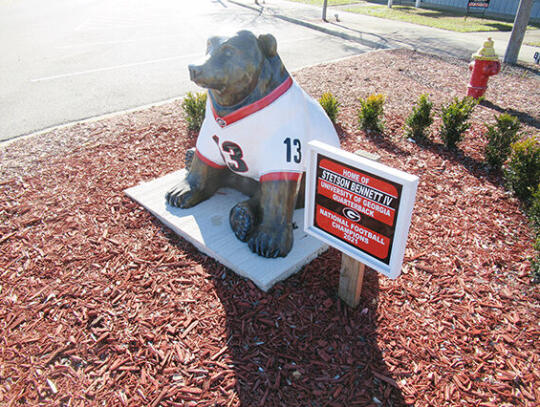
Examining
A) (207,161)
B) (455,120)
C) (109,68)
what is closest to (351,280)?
(207,161)

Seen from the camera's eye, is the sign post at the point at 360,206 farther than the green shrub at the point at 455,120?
No

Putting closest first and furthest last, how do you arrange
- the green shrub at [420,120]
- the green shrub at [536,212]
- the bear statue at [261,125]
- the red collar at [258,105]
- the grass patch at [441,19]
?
1. the bear statue at [261,125]
2. the red collar at [258,105]
3. the green shrub at [536,212]
4. the green shrub at [420,120]
5. the grass patch at [441,19]

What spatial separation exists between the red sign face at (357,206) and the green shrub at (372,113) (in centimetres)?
321

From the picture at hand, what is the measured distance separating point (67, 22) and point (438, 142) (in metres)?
14.1

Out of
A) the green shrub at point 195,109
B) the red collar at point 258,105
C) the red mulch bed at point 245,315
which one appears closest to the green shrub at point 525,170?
the red mulch bed at point 245,315

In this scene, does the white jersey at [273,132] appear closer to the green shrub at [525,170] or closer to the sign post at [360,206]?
the sign post at [360,206]

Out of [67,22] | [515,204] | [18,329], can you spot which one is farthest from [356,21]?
[18,329]

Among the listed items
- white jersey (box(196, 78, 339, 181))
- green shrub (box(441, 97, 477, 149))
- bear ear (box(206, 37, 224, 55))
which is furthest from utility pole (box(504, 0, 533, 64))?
bear ear (box(206, 37, 224, 55))

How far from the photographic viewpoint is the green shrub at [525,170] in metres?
3.54

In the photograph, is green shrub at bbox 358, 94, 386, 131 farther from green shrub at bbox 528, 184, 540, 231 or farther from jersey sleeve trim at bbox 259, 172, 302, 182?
jersey sleeve trim at bbox 259, 172, 302, 182

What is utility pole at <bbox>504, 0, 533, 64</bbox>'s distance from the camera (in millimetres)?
7699

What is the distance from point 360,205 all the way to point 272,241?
2.98 ft

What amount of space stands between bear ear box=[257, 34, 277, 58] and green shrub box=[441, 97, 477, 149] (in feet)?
9.21

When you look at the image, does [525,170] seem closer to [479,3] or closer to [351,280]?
[351,280]
